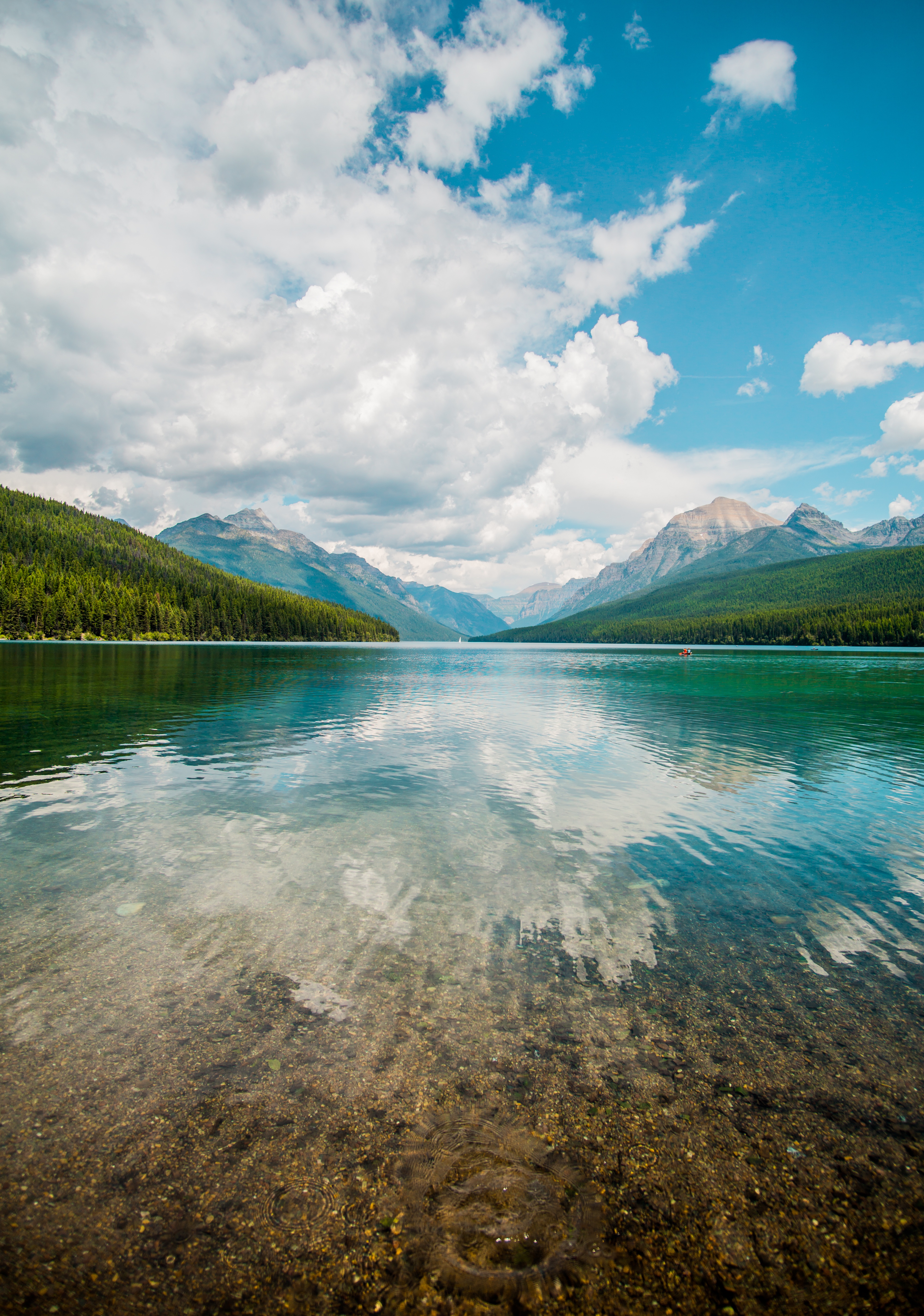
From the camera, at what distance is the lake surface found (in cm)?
478

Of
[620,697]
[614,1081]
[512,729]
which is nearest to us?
[614,1081]

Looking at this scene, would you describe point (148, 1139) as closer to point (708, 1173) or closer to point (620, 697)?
point (708, 1173)

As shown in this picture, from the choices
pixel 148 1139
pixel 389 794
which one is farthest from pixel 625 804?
pixel 148 1139

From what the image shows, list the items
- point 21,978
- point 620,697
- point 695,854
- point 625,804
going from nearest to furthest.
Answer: point 21,978, point 695,854, point 625,804, point 620,697

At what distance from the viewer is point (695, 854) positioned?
603 inches

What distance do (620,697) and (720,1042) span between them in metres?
48.2

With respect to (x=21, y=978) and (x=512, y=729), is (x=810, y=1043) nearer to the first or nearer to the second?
(x=21, y=978)

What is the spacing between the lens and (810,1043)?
7824 millimetres

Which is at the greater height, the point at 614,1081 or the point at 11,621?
the point at 11,621

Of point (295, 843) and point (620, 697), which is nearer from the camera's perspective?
point (295, 843)

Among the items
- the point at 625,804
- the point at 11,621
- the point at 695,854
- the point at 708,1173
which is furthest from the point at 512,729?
the point at 11,621

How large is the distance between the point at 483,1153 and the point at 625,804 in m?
15.1

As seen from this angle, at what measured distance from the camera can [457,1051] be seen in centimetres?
751

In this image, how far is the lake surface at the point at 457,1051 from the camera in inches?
188
